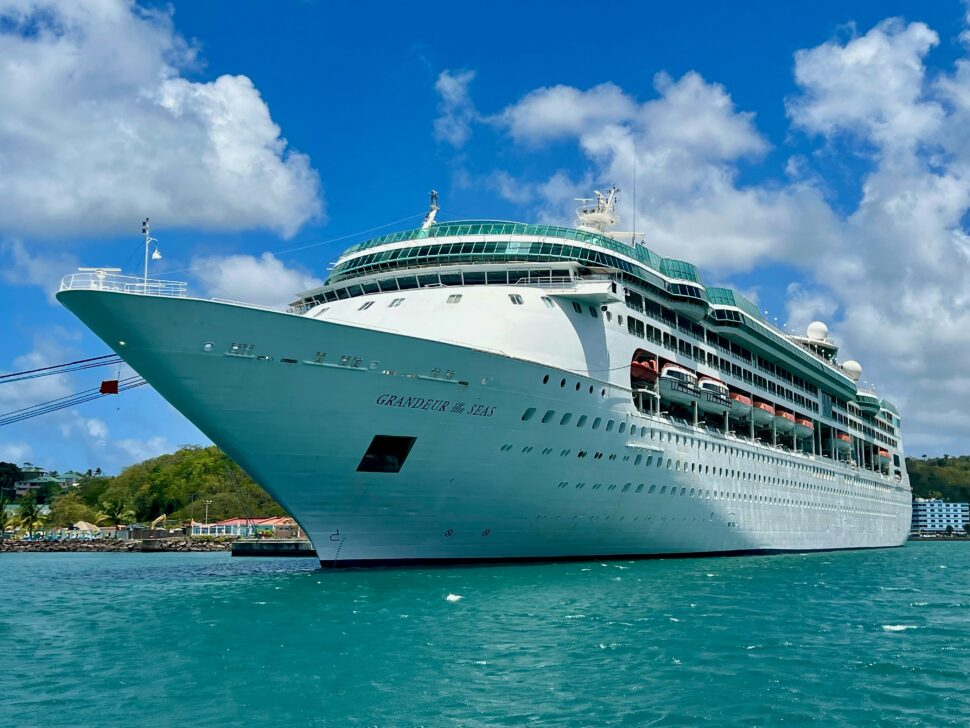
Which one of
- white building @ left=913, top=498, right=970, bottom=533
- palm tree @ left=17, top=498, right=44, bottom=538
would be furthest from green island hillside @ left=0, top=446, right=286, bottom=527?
white building @ left=913, top=498, right=970, bottom=533

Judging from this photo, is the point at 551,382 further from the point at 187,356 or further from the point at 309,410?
the point at 187,356

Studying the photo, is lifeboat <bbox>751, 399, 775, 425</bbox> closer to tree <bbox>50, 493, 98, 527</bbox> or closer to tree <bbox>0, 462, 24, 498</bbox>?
tree <bbox>50, 493, 98, 527</bbox>

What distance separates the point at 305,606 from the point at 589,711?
9.46 m

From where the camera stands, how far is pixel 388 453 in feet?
72.5

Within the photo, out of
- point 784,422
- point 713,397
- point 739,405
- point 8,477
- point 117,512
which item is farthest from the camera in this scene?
point 8,477

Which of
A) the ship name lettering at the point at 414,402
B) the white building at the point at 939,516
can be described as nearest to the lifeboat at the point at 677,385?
the ship name lettering at the point at 414,402

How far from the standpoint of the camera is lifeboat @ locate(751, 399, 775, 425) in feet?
136

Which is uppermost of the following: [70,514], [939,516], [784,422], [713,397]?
[713,397]

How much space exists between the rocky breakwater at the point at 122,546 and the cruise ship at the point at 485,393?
45891mm

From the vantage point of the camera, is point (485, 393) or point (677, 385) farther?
point (677, 385)

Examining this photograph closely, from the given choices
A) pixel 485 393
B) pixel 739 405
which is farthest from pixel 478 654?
pixel 739 405

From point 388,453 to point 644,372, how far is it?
1302 centimetres

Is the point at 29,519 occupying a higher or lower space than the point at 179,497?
lower

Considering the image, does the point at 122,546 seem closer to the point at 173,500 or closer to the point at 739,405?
the point at 173,500
